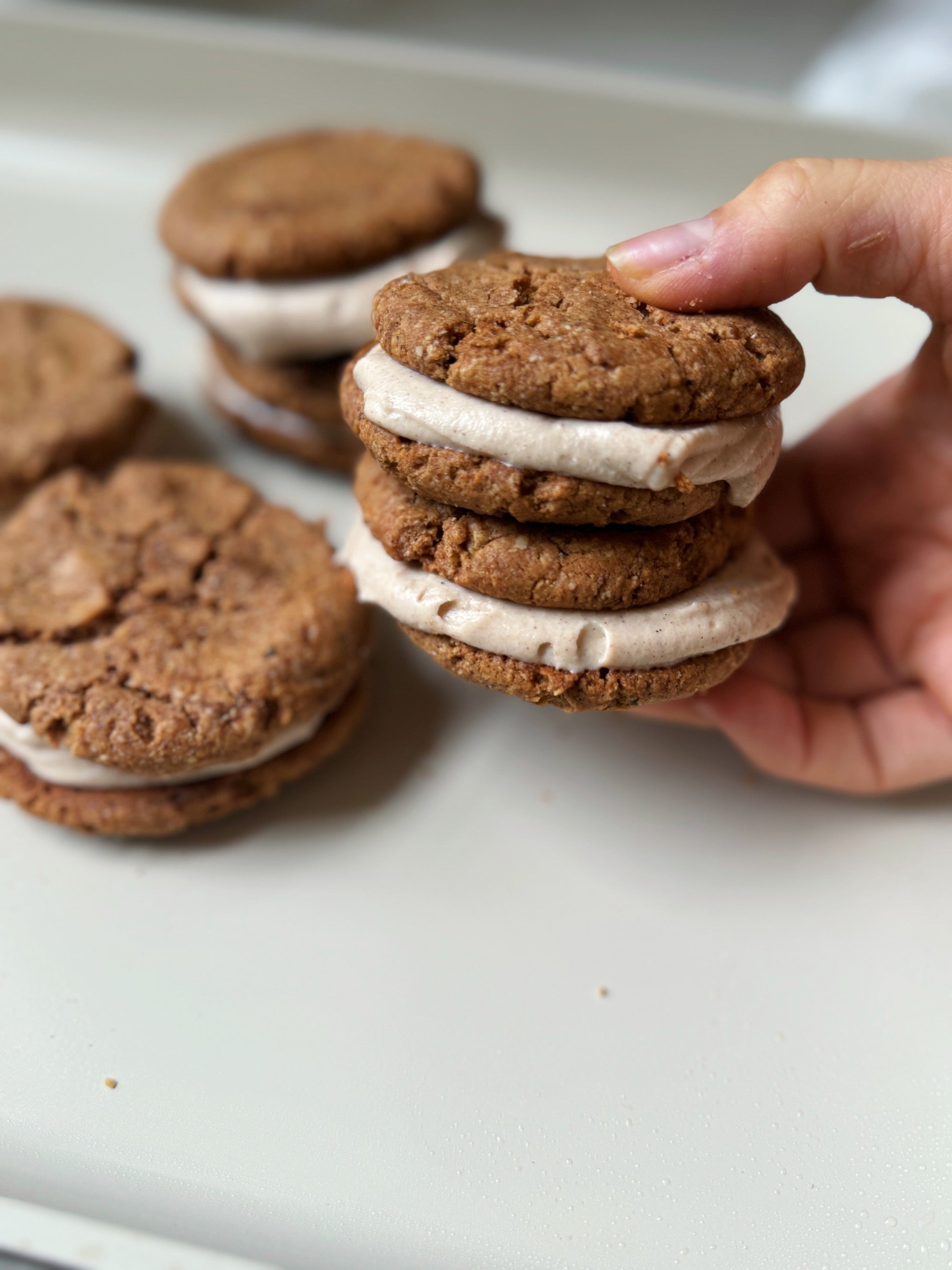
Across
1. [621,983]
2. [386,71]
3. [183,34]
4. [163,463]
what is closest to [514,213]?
[386,71]

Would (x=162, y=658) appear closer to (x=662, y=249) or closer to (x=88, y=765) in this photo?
(x=88, y=765)

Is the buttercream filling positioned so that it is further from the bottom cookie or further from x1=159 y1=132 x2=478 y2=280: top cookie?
the bottom cookie

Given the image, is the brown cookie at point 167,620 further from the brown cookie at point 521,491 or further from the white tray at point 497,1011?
the brown cookie at point 521,491

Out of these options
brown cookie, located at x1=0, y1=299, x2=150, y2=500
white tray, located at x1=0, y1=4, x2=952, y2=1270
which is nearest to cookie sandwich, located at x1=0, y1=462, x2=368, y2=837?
white tray, located at x1=0, y1=4, x2=952, y2=1270

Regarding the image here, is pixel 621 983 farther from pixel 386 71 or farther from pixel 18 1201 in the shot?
pixel 386 71

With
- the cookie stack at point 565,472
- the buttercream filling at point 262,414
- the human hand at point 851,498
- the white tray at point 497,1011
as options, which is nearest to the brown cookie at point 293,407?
the buttercream filling at point 262,414

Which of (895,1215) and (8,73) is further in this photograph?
(8,73)

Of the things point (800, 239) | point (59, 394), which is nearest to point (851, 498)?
point (800, 239)
